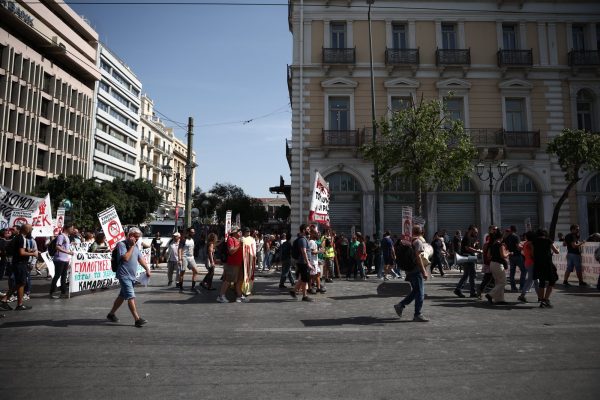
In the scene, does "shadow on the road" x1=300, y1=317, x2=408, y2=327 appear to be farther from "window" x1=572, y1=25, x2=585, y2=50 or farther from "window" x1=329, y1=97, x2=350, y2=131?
"window" x1=572, y1=25, x2=585, y2=50

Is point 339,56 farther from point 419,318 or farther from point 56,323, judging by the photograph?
point 56,323

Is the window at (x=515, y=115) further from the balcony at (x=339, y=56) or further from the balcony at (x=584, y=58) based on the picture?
the balcony at (x=339, y=56)

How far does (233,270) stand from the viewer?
10312mm

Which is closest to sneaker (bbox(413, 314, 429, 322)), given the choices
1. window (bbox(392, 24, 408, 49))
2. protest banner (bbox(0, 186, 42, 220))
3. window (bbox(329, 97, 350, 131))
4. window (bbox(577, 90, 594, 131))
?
protest banner (bbox(0, 186, 42, 220))

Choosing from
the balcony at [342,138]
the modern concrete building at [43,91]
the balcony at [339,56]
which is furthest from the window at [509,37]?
the modern concrete building at [43,91]

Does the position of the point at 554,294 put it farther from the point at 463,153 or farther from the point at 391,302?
the point at 463,153

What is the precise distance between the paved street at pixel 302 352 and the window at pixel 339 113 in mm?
16403

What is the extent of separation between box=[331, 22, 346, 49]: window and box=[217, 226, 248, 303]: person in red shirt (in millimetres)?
18192

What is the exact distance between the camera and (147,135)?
81.9 metres

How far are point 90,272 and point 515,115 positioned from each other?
23.7 metres

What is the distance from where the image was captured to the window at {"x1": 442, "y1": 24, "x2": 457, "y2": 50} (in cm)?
2522

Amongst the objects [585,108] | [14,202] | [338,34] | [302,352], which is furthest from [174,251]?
[585,108]

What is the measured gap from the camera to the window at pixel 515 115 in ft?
81.4

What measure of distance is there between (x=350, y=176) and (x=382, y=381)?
20.0 metres
